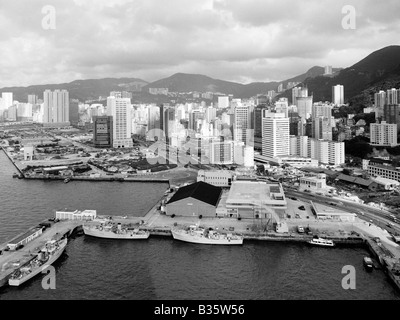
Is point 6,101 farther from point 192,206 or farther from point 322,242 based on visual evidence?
point 322,242

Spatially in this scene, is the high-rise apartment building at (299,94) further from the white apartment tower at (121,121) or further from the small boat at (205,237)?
the small boat at (205,237)

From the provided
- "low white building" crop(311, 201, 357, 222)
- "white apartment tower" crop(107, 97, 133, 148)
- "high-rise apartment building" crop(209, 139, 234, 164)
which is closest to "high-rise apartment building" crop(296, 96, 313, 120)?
"white apartment tower" crop(107, 97, 133, 148)

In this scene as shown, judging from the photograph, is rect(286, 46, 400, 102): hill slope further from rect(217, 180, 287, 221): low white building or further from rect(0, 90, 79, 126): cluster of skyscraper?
rect(0, 90, 79, 126): cluster of skyscraper

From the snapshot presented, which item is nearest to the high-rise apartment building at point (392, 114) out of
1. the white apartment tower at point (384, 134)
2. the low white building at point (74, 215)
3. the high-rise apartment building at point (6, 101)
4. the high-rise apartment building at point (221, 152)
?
the white apartment tower at point (384, 134)

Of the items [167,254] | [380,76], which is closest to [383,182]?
[167,254]

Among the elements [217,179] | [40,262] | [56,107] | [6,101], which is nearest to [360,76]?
[217,179]

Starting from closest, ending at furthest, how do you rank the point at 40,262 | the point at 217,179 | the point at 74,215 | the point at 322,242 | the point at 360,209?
1. the point at 40,262
2. the point at 322,242
3. the point at 74,215
4. the point at 360,209
5. the point at 217,179

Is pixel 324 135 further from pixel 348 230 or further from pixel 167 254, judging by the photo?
pixel 167 254

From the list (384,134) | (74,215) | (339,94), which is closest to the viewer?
(74,215)
